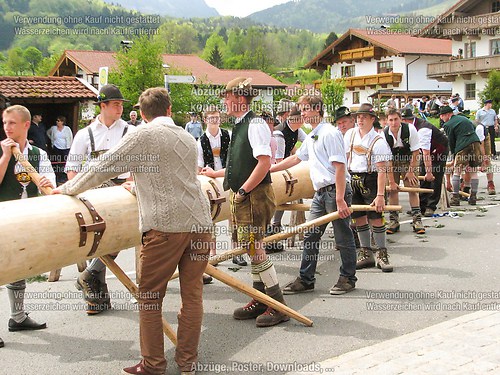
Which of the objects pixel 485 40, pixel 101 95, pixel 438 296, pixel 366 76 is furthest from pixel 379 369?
pixel 366 76

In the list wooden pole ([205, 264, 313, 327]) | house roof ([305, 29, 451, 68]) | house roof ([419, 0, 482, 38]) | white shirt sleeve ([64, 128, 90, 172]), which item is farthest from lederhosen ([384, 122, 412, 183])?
house roof ([305, 29, 451, 68])

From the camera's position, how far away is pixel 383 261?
7199 millimetres

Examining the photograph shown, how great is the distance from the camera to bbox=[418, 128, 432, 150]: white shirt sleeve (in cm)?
1004

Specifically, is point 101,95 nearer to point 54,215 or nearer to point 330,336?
point 54,215

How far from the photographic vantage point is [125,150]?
4.02 meters

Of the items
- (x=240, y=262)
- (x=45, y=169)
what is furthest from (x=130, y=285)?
(x=240, y=262)

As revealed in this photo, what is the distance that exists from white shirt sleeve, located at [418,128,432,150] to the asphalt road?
2.41 m

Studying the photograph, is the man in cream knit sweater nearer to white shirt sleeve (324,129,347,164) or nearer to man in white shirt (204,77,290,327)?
man in white shirt (204,77,290,327)

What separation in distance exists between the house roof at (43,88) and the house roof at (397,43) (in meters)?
38.2

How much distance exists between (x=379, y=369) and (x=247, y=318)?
177cm

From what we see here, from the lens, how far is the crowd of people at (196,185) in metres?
4.14

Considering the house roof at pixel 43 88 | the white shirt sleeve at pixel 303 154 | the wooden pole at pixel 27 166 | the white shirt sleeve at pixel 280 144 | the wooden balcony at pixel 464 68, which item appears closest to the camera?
the wooden pole at pixel 27 166

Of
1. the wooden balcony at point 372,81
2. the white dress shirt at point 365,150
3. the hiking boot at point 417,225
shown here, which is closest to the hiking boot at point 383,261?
the white dress shirt at point 365,150

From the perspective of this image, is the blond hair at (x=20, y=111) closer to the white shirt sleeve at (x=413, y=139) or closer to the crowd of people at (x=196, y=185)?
the crowd of people at (x=196, y=185)
